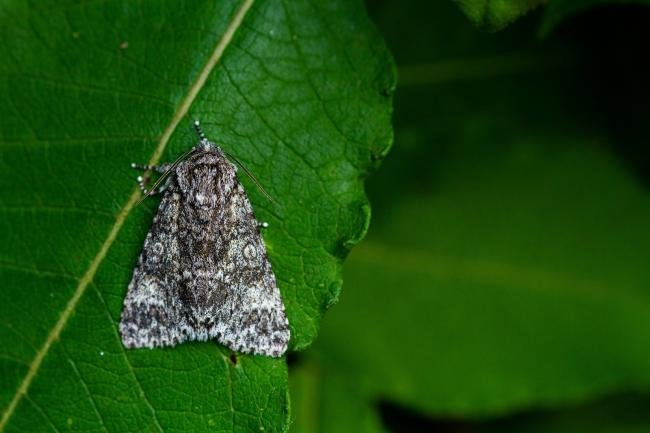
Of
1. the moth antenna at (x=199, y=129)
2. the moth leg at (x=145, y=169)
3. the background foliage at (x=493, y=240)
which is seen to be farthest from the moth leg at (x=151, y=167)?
the background foliage at (x=493, y=240)

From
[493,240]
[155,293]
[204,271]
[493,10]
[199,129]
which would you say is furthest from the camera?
[493,240]

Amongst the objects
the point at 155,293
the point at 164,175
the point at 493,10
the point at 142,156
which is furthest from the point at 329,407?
the point at 493,10

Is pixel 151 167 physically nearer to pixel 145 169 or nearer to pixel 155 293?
pixel 145 169

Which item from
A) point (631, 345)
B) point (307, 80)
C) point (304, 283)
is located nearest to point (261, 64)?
point (307, 80)

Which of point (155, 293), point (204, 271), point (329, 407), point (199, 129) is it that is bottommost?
point (329, 407)

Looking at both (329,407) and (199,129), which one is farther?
(329,407)

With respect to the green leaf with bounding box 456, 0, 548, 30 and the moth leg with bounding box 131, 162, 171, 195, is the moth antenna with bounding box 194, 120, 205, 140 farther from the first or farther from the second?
the green leaf with bounding box 456, 0, 548, 30

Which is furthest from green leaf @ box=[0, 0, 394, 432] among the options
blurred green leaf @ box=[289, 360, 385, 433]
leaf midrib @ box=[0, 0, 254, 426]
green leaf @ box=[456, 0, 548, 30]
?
blurred green leaf @ box=[289, 360, 385, 433]

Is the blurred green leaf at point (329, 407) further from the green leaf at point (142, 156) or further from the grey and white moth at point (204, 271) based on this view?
the green leaf at point (142, 156)
